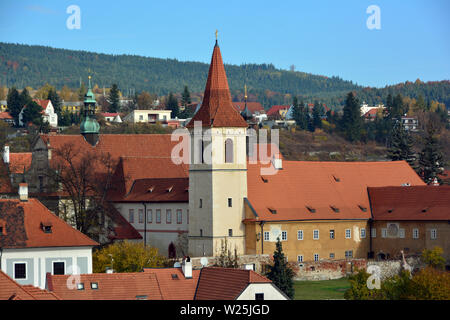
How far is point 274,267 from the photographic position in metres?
52.8

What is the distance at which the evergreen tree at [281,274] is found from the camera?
165 feet

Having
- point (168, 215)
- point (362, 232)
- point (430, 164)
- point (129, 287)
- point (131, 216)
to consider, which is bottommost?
point (362, 232)

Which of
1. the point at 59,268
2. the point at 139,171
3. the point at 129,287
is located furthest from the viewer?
the point at 139,171

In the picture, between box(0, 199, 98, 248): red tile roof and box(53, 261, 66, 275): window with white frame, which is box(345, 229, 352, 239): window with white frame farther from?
box(53, 261, 66, 275): window with white frame

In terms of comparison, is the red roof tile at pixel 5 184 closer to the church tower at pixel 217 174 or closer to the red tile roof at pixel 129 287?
the church tower at pixel 217 174

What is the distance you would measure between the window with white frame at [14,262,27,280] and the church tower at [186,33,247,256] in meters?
14.9

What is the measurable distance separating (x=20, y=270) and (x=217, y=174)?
17.0 metres

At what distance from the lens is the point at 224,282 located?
36.8 m

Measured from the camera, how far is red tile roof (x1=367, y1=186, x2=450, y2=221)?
61375 millimetres

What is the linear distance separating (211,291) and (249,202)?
23850 mm

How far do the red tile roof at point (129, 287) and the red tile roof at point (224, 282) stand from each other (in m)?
0.57

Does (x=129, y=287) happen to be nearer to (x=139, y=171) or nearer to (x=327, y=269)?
(x=327, y=269)

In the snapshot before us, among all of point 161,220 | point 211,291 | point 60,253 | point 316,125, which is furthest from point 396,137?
point 316,125

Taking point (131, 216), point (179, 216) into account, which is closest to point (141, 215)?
point (131, 216)
